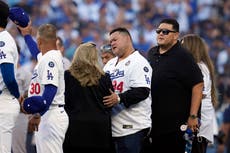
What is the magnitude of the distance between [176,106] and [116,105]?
0.72 metres

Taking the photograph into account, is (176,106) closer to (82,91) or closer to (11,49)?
(82,91)

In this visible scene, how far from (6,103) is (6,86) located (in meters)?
0.18

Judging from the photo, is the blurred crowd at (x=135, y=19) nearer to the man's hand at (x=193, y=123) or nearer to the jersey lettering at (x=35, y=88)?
the man's hand at (x=193, y=123)

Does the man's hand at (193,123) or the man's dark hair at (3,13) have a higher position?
the man's dark hair at (3,13)

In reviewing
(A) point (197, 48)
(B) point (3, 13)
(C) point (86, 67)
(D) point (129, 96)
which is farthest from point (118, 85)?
(B) point (3, 13)

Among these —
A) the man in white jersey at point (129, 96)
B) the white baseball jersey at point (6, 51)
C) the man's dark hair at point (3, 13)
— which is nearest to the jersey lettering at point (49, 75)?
the white baseball jersey at point (6, 51)

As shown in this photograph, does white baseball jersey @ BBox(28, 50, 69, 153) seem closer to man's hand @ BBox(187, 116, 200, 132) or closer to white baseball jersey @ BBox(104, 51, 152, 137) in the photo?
white baseball jersey @ BBox(104, 51, 152, 137)

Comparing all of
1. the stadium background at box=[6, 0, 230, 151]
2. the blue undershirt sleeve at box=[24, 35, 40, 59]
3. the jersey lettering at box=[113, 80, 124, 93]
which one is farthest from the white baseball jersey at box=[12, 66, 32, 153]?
the stadium background at box=[6, 0, 230, 151]

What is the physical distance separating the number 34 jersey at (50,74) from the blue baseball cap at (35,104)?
0.23 meters

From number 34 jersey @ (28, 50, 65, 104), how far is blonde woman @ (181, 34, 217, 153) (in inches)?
76.1

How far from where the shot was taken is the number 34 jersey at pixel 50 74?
7.47 m

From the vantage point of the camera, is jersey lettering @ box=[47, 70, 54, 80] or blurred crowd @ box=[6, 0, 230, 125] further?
blurred crowd @ box=[6, 0, 230, 125]

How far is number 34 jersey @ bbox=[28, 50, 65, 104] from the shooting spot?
7.47m

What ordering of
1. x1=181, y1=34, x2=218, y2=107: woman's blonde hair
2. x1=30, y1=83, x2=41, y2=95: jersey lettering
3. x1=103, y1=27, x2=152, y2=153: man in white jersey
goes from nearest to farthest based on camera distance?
x1=30, y1=83, x2=41, y2=95: jersey lettering, x1=103, y1=27, x2=152, y2=153: man in white jersey, x1=181, y1=34, x2=218, y2=107: woman's blonde hair
